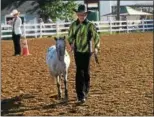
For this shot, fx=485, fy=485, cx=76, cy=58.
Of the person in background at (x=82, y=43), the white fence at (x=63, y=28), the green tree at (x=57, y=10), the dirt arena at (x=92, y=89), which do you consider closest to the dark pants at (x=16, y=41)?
the dirt arena at (x=92, y=89)

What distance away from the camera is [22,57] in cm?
1702

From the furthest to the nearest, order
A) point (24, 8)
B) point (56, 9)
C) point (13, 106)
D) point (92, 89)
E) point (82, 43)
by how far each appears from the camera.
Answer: point (24, 8)
point (56, 9)
point (92, 89)
point (82, 43)
point (13, 106)

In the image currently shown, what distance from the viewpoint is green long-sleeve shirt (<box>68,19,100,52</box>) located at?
347 inches

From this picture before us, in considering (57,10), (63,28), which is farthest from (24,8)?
(63,28)

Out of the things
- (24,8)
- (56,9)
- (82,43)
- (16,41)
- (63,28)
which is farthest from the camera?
(24,8)

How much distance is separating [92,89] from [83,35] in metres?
1.76

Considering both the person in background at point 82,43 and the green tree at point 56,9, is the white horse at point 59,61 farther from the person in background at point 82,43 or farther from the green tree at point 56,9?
the green tree at point 56,9

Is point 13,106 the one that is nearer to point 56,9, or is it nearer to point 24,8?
point 56,9


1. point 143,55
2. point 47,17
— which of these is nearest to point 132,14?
point 47,17

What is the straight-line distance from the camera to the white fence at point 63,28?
32.1 meters

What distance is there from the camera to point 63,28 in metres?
33.5

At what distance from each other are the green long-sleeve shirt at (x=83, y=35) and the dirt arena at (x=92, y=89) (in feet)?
3.30

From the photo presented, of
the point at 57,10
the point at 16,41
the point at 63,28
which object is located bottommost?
the point at 63,28

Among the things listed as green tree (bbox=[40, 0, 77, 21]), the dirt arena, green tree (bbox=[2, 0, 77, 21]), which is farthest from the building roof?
the dirt arena
